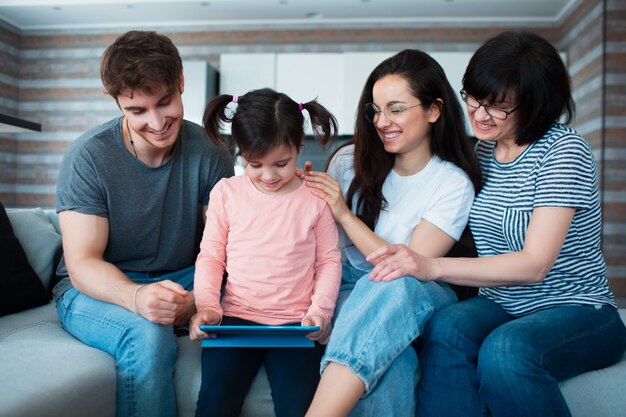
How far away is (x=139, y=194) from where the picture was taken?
60.6 inches

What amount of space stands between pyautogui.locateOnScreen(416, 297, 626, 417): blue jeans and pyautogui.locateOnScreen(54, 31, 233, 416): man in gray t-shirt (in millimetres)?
601

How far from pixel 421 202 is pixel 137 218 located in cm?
79

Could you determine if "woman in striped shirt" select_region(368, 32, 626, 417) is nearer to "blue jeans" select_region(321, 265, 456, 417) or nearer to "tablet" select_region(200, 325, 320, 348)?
"blue jeans" select_region(321, 265, 456, 417)

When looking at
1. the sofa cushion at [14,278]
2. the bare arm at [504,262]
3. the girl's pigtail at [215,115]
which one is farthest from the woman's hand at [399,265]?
the sofa cushion at [14,278]

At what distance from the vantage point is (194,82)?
5.02m

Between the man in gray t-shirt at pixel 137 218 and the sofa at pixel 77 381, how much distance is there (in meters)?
0.05

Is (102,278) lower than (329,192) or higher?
lower

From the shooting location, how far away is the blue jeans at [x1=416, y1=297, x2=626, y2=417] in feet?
3.73

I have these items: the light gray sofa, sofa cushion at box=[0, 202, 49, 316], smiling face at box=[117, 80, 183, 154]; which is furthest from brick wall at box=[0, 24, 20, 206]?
smiling face at box=[117, 80, 183, 154]

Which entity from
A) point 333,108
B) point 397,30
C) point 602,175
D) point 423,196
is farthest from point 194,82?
point 423,196

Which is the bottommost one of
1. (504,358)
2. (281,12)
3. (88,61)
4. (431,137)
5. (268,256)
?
(504,358)

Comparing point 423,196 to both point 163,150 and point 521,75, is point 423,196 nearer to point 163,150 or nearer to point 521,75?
point 521,75

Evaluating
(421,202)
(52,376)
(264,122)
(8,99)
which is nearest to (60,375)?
(52,376)

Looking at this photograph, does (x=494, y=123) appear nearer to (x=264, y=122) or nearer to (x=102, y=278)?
(x=264, y=122)
